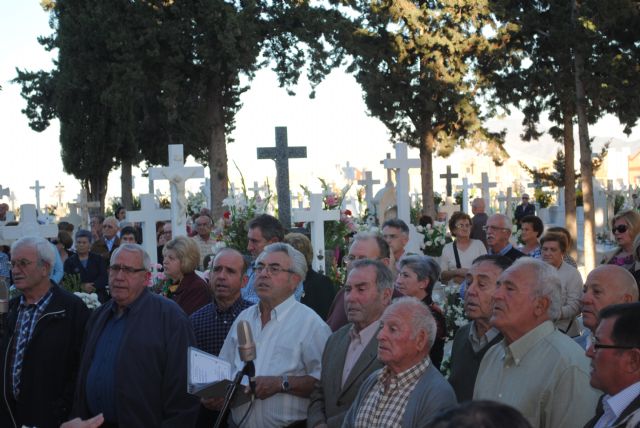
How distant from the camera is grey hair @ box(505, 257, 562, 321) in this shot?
16.7ft

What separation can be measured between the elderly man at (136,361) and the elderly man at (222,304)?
0.75 metres

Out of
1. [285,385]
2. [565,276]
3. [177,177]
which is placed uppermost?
[177,177]

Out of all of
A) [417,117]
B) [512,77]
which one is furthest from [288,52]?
[512,77]

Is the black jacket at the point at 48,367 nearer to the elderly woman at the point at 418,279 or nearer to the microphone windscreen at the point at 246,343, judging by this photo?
the elderly woman at the point at 418,279

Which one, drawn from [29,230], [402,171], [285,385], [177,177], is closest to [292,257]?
[285,385]

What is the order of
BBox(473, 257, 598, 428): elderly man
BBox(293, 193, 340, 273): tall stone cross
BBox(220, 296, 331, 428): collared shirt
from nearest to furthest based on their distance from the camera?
BBox(473, 257, 598, 428): elderly man, BBox(220, 296, 331, 428): collared shirt, BBox(293, 193, 340, 273): tall stone cross

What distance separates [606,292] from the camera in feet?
18.1

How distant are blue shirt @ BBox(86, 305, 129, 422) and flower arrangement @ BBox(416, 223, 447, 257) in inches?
363

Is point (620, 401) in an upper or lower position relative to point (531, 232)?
lower

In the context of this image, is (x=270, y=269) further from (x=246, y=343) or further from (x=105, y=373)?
(x=246, y=343)

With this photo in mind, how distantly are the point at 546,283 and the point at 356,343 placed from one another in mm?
1285

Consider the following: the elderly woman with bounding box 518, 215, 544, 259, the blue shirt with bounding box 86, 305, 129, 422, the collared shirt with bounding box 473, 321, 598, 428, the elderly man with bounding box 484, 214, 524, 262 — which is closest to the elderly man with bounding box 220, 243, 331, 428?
the blue shirt with bounding box 86, 305, 129, 422

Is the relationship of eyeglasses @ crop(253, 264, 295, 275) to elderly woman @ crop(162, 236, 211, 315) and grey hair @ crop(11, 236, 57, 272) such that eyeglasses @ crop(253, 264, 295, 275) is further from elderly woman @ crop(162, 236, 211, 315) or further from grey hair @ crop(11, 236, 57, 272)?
elderly woman @ crop(162, 236, 211, 315)

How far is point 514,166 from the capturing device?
109 metres
